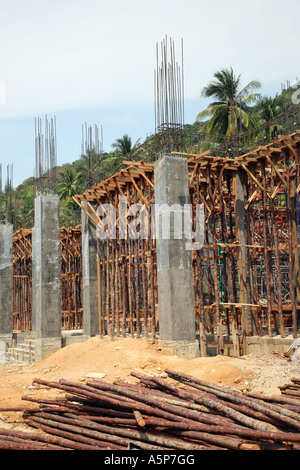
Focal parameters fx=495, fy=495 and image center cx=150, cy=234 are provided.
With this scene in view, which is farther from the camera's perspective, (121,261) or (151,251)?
(121,261)

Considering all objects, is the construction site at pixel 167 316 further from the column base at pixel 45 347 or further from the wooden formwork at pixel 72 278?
the wooden formwork at pixel 72 278

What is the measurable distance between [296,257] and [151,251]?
4.71 meters

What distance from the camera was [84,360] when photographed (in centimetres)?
1694

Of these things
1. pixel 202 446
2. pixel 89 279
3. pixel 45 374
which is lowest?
pixel 45 374

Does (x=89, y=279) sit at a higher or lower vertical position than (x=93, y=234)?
lower

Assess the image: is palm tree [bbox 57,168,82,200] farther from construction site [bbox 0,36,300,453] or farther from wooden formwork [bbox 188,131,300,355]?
wooden formwork [bbox 188,131,300,355]

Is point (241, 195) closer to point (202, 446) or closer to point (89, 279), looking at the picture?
point (89, 279)

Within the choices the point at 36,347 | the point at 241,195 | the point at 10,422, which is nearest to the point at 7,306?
the point at 36,347

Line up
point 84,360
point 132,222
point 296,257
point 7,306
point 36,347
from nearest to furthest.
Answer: point 296,257 < point 84,360 < point 132,222 < point 36,347 < point 7,306

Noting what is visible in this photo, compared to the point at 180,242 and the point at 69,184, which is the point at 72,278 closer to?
the point at 180,242

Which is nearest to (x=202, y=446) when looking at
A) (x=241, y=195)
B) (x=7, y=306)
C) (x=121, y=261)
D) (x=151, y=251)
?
(x=151, y=251)

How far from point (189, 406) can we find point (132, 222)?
11.3 m

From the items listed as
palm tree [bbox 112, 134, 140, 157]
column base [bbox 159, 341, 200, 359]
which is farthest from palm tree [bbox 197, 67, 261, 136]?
column base [bbox 159, 341, 200, 359]

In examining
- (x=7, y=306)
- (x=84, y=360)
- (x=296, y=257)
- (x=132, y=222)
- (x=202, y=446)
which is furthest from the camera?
(x=7, y=306)
